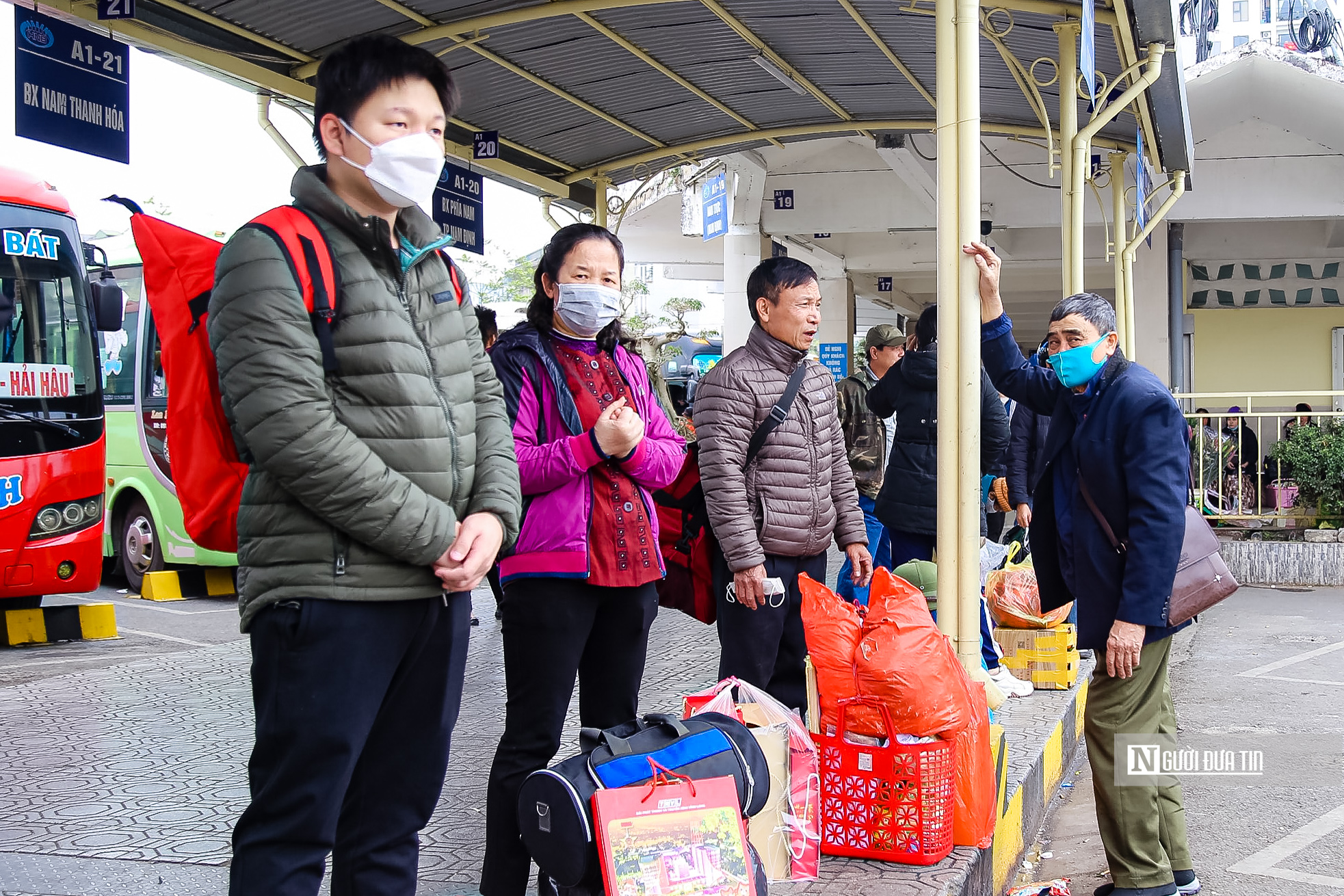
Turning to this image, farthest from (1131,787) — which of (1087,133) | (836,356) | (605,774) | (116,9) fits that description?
(836,356)

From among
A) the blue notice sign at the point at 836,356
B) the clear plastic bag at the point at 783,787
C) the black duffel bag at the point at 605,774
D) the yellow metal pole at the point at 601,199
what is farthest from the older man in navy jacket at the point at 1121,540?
the blue notice sign at the point at 836,356

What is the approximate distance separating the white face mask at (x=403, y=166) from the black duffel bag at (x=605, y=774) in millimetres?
1259

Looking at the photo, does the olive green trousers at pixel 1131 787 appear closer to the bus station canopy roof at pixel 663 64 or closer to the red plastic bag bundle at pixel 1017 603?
the red plastic bag bundle at pixel 1017 603

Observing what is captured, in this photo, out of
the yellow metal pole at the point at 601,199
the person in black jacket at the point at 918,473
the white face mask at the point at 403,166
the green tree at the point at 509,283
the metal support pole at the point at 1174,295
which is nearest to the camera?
the white face mask at the point at 403,166

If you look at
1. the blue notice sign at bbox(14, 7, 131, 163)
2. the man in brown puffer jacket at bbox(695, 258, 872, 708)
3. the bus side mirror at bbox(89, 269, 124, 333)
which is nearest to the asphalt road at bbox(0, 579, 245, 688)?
the bus side mirror at bbox(89, 269, 124, 333)

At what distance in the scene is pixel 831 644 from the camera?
347 centimetres

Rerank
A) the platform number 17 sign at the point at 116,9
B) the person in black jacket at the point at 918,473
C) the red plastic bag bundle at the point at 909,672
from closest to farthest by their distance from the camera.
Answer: the red plastic bag bundle at the point at 909,672
the platform number 17 sign at the point at 116,9
the person in black jacket at the point at 918,473

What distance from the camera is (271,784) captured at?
6.75 feet

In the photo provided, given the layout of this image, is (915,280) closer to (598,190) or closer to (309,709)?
(598,190)

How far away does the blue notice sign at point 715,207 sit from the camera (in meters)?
15.0

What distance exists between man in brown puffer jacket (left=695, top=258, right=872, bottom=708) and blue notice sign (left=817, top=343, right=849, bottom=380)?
50.0 feet

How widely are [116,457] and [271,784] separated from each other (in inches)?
394

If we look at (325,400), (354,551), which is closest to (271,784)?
(354,551)

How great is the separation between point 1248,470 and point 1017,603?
7.06 meters
